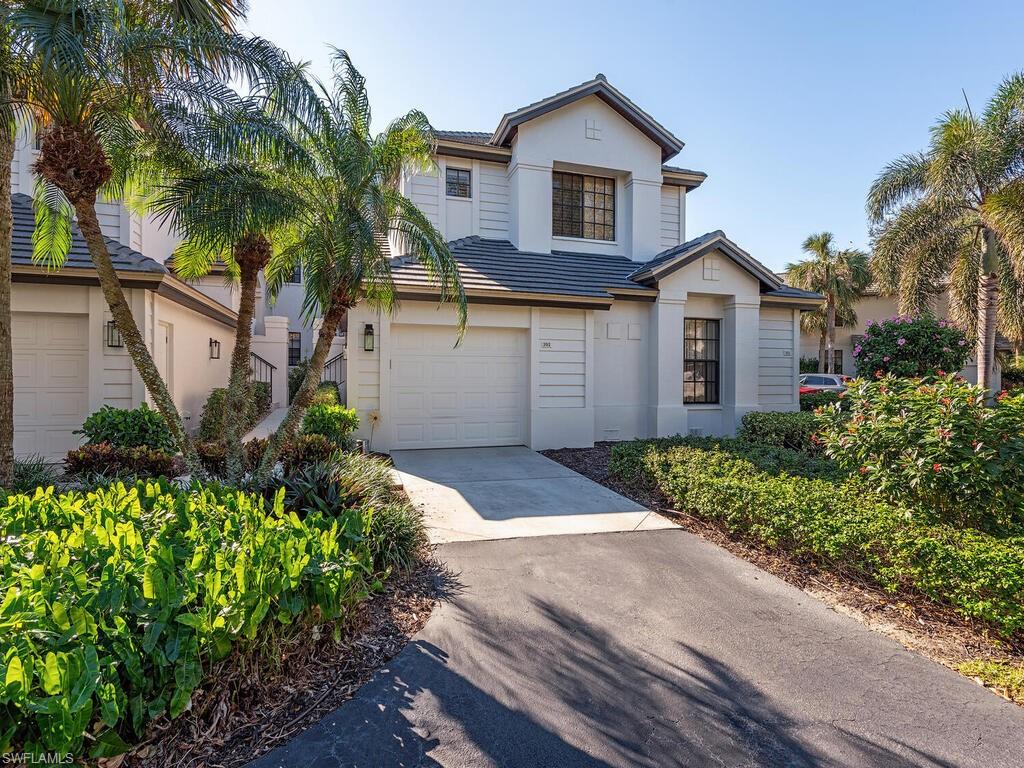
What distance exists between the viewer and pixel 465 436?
10.7 m

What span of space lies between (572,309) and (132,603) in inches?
367

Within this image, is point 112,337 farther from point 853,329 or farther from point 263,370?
point 853,329

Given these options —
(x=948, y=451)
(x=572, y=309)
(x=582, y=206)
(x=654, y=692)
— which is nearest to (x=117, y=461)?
(x=654, y=692)

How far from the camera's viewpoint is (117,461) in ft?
21.8

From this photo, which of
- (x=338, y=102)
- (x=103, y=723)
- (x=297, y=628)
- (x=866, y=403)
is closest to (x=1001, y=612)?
(x=866, y=403)

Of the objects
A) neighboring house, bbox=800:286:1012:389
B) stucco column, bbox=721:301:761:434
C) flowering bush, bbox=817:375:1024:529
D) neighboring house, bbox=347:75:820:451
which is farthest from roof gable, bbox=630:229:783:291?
neighboring house, bbox=800:286:1012:389

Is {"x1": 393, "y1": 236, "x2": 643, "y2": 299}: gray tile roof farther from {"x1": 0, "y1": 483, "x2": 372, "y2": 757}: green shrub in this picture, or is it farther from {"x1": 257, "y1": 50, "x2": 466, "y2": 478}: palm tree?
{"x1": 0, "y1": 483, "x2": 372, "y2": 757}: green shrub

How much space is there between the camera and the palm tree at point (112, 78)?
4.49m

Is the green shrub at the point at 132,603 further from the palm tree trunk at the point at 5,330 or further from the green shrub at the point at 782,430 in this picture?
the green shrub at the point at 782,430

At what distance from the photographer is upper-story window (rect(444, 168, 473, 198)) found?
12438 millimetres

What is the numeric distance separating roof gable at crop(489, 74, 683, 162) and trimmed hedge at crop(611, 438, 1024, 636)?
28.7 ft

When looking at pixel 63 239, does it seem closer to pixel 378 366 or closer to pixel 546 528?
pixel 378 366

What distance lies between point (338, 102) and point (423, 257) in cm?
199

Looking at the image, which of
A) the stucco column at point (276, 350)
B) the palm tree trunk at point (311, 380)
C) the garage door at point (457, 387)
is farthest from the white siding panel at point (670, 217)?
the stucco column at point (276, 350)
